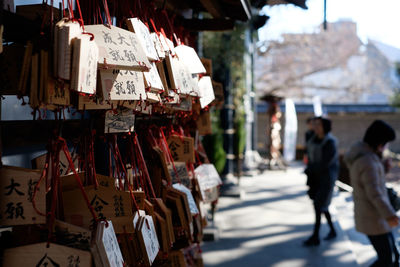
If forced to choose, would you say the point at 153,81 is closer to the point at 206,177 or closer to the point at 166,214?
the point at 166,214

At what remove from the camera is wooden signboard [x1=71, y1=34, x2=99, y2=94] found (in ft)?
4.07

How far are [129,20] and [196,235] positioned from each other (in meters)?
1.46

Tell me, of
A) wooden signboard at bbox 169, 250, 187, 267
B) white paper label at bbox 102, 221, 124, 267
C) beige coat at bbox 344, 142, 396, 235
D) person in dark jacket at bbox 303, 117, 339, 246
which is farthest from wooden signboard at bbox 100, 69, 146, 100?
person in dark jacket at bbox 303, 117, 339, 246

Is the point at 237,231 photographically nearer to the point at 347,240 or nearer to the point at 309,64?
the point at 347,240

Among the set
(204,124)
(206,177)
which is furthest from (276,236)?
(206,177)

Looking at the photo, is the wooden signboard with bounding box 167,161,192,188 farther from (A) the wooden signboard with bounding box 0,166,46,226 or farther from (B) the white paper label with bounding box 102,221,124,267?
(A) the wooden signboard with bounding box 0,166,46,226

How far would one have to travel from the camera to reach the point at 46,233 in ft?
4.71

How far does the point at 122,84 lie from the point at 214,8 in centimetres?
197

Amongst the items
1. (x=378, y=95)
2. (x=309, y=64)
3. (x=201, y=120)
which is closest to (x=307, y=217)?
(x=201, y=120)

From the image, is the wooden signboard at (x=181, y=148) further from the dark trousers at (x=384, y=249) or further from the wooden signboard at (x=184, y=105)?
the dark trousers at (x=384, y=249)

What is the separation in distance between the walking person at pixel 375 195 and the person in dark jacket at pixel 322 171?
1.77 meters

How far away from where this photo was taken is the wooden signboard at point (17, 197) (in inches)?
51.6

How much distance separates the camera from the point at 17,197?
1322 mm

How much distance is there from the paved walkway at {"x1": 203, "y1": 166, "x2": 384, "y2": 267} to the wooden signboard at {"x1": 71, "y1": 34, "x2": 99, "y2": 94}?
13.8 feet
